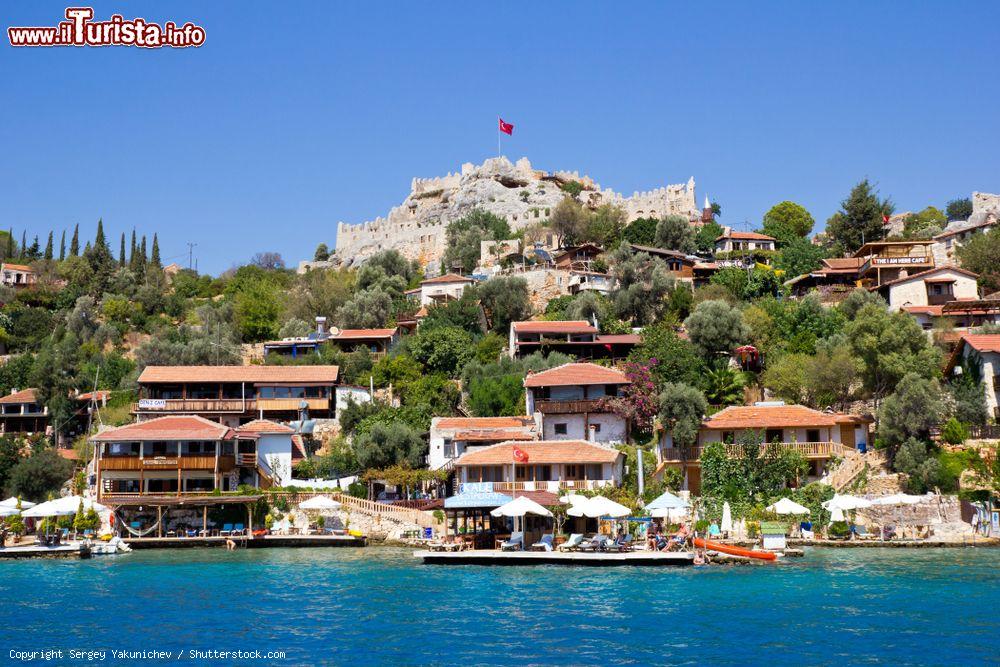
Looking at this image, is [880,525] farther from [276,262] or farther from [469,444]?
[276,262]

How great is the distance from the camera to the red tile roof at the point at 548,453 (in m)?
42.2

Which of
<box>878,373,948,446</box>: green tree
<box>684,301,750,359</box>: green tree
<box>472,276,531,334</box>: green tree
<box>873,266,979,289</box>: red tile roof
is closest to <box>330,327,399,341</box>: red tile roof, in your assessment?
<box>472,276,531,334</box>: green tree

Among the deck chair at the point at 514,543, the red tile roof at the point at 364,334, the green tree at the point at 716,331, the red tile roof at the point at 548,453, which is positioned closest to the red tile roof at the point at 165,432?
the red tile roof at the point at 548,453

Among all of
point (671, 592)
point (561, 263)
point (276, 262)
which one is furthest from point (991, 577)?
point (276, 262)

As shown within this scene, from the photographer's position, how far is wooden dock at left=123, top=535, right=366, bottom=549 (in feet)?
137

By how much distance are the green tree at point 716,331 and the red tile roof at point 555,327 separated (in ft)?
22.8

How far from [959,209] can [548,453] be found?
69.5 meters

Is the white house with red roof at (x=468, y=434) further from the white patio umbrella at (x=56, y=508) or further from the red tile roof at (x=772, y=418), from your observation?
the white patio umbrella at (x=56, y=508)

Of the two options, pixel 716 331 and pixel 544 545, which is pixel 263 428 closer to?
pixel 544 545

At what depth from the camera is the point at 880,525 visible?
39125 mm

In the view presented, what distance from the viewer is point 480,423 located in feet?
160

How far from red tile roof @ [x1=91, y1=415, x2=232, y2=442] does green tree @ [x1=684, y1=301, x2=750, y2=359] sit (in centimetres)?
2426

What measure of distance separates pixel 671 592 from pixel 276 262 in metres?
92.1

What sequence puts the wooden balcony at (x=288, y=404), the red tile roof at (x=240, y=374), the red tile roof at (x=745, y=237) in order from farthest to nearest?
the red tile roof at (x=745, y=237) < the wooden balcony at (x=288, y=404) < the red tile roof at (x=240, y=374)
